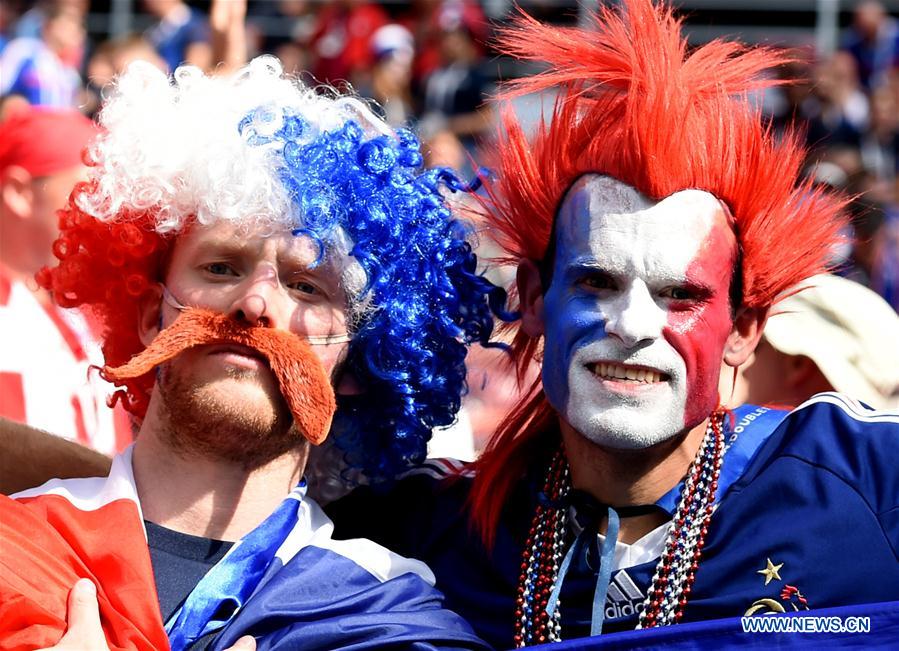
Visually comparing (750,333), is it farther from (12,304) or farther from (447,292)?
(12,304)

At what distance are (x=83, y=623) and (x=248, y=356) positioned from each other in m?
0.62

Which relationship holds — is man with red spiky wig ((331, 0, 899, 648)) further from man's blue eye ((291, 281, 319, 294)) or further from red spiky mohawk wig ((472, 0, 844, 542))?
man's blue eye ((291, 281, 319, 294))

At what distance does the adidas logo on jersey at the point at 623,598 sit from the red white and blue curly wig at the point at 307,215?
2.14 feet

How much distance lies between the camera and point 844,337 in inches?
153

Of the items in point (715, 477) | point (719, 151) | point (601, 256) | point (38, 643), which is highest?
point (719, 151)

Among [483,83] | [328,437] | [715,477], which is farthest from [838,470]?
[483,83]

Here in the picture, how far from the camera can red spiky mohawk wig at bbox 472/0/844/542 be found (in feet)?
8.81

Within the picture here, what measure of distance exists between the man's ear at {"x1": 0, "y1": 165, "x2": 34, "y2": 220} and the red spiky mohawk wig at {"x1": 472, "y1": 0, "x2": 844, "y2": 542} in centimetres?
264

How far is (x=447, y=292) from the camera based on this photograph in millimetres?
3094

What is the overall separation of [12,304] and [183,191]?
6.17 feet

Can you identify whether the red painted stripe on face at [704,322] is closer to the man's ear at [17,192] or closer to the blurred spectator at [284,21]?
the man's ear at [17,192]

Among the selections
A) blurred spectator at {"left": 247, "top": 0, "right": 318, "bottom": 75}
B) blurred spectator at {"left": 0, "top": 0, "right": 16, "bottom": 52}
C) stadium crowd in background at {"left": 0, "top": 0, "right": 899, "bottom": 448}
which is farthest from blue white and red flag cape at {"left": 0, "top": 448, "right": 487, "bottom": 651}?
blurred spectator at {"left": 0, "top": 0, "right": 16, "bottom": 52}

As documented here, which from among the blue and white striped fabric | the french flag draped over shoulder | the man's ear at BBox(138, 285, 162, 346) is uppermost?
the man's ear at BBox(138, 285, 162, 346)

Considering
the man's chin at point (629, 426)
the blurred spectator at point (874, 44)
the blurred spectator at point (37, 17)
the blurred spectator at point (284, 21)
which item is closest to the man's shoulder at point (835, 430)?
the man's chin at point (629, 426)
